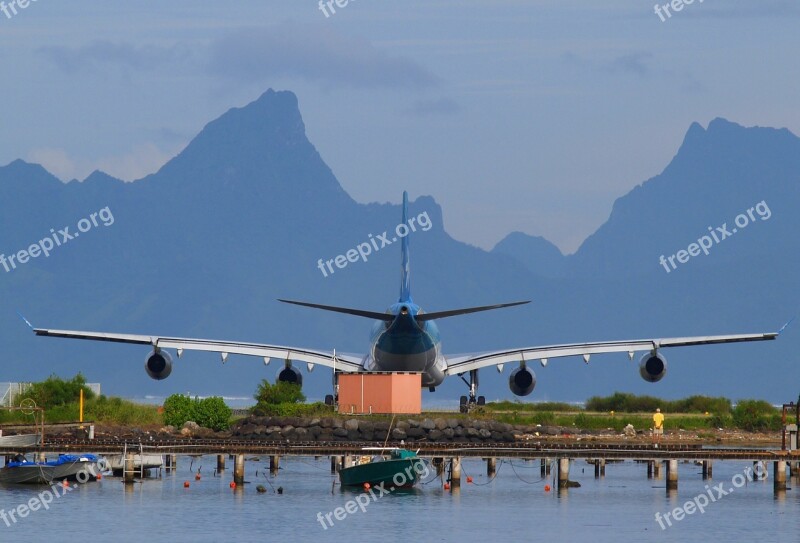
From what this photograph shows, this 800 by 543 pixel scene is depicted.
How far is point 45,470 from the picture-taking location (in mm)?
63812

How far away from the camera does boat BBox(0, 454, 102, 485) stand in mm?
63562

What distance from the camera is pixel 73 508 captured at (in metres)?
58.0

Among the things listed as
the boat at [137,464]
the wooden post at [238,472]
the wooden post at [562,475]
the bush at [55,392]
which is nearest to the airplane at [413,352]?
the bush at [55,392]

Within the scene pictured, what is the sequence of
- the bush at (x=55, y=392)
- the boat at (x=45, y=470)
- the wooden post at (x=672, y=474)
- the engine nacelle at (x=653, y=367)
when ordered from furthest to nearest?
the bush at (x=55, y=392) → the engine nacelle at (x=653, y=367) → the wooden post at (x=672, y=474) → the boat at (x=45, y=470)

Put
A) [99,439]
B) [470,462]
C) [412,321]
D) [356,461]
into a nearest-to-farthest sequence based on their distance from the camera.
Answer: [356,461] < [99,439] < [412,321] < [470,462]

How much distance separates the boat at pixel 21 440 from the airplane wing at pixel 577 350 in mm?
25664

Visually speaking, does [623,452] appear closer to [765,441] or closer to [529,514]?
[529,514]

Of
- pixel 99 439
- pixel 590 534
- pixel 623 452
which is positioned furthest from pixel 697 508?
pixel 99 439

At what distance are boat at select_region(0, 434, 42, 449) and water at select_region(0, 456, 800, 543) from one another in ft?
12.1

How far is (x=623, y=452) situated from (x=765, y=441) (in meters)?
29.4

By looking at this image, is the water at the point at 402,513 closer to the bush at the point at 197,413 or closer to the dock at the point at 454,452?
the dock at the point at 454,452

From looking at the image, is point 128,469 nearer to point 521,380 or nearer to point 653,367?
point 521,380

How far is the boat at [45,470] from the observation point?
209 feet

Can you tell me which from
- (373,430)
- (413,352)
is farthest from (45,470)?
(413,352)
